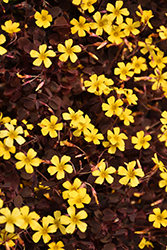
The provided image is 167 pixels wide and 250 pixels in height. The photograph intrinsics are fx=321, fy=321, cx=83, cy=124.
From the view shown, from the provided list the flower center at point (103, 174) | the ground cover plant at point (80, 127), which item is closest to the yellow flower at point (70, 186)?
the ground cover plant at point (80, 127)

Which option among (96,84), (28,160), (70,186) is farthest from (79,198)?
(96,84)

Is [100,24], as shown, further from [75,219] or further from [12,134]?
[75,219]

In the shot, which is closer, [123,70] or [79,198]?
[79,198]

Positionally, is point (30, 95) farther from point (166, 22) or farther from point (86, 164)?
point (166, 22)

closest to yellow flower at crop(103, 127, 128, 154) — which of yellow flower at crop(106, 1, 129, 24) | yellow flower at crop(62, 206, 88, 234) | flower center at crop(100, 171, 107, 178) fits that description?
flower center at crop(100, 171, 107, 178)

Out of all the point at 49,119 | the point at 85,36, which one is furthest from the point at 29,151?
the point at 85,36

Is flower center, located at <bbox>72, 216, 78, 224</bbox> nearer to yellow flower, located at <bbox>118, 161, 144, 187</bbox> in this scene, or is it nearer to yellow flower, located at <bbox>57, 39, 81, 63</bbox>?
yellow flower, located at <bbox>118, 161, 144, 187</bbox>

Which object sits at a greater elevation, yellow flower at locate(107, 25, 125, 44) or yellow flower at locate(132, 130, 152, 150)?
yellow flower at locate(107, 25, 125, 44)
